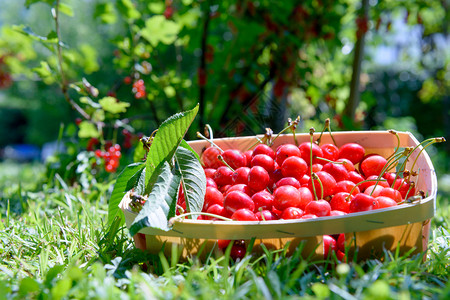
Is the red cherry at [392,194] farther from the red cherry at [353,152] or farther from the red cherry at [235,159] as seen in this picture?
the red cherry at [235,159]

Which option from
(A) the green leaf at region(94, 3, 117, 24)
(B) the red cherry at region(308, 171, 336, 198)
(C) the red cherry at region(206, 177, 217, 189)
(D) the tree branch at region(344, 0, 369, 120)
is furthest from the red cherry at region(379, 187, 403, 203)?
(A) the green leaf at region(94, 3, 117, 24)

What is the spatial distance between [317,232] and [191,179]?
1.20 feet

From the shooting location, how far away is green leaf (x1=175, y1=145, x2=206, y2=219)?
39.6 inches

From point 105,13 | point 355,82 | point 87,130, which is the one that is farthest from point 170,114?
point 355,82

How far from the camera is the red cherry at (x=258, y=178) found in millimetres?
1091

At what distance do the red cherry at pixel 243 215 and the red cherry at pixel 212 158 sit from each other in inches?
15.8

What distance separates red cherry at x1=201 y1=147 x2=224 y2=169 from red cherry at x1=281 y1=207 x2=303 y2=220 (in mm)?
415

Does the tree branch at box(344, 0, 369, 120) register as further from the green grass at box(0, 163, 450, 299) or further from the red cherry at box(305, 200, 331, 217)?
the red cherry at box(305, 200, 331, 217)

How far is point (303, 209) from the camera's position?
1022 millimetres

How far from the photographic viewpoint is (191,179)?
1.03m

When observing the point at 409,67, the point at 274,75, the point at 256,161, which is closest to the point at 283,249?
the point at 256,161

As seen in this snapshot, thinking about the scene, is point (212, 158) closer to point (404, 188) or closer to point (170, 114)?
point (404, 188)

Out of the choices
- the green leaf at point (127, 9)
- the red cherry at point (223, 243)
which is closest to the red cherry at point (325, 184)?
the red cherry at point (223, 243)

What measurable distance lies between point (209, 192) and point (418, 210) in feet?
1.76
